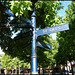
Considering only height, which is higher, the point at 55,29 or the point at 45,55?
the point at 55,29

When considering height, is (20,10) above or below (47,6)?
below

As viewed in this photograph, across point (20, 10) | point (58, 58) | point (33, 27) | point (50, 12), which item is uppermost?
point (50, 12)

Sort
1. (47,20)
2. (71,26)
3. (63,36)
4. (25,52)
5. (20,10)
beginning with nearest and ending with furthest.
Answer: (20,10), (47,20), (25,52), (71,26), (63,36)

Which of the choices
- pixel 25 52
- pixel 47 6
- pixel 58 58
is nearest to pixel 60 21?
pixel 47 6

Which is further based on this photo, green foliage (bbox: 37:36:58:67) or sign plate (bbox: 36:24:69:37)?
green foliage (bbox: 37:36:58:67)

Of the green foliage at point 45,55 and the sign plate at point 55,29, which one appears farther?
the green foliage at point 45,55

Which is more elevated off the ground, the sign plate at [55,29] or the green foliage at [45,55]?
the sign plate at [55,29]

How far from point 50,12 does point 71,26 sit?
1011 centimetres

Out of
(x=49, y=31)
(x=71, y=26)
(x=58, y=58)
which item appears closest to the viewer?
(x=49, y=31)

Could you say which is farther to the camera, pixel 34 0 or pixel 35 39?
pixel 34 0

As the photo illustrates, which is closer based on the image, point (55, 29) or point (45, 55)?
point (55, 29)

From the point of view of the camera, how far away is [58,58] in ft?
92.7

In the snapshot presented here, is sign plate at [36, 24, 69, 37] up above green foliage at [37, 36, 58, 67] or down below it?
above

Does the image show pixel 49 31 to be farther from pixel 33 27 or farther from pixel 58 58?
pixel 58 58
